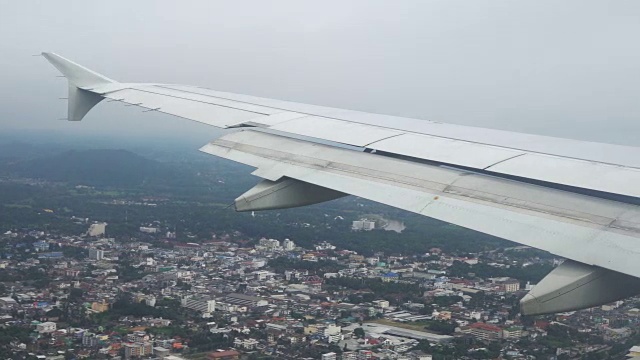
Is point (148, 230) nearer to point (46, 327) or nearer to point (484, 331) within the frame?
point (46, 327)

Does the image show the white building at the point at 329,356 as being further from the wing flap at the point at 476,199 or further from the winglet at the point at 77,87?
the wing flap at the point at 476,199

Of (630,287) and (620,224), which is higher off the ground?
(620,224)

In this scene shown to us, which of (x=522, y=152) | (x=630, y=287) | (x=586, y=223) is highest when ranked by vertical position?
(x=522, y=152)

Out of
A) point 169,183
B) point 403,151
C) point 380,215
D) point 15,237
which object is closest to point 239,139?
point 403,151

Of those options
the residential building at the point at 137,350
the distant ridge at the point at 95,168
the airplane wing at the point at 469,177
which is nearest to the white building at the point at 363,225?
the residential building at the point at 137,350

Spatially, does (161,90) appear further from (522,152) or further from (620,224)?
(620,224)

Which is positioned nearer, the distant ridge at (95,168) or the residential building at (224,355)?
the residential building at (224,355)

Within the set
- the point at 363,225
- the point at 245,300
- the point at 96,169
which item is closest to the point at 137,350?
the point at 245,300
